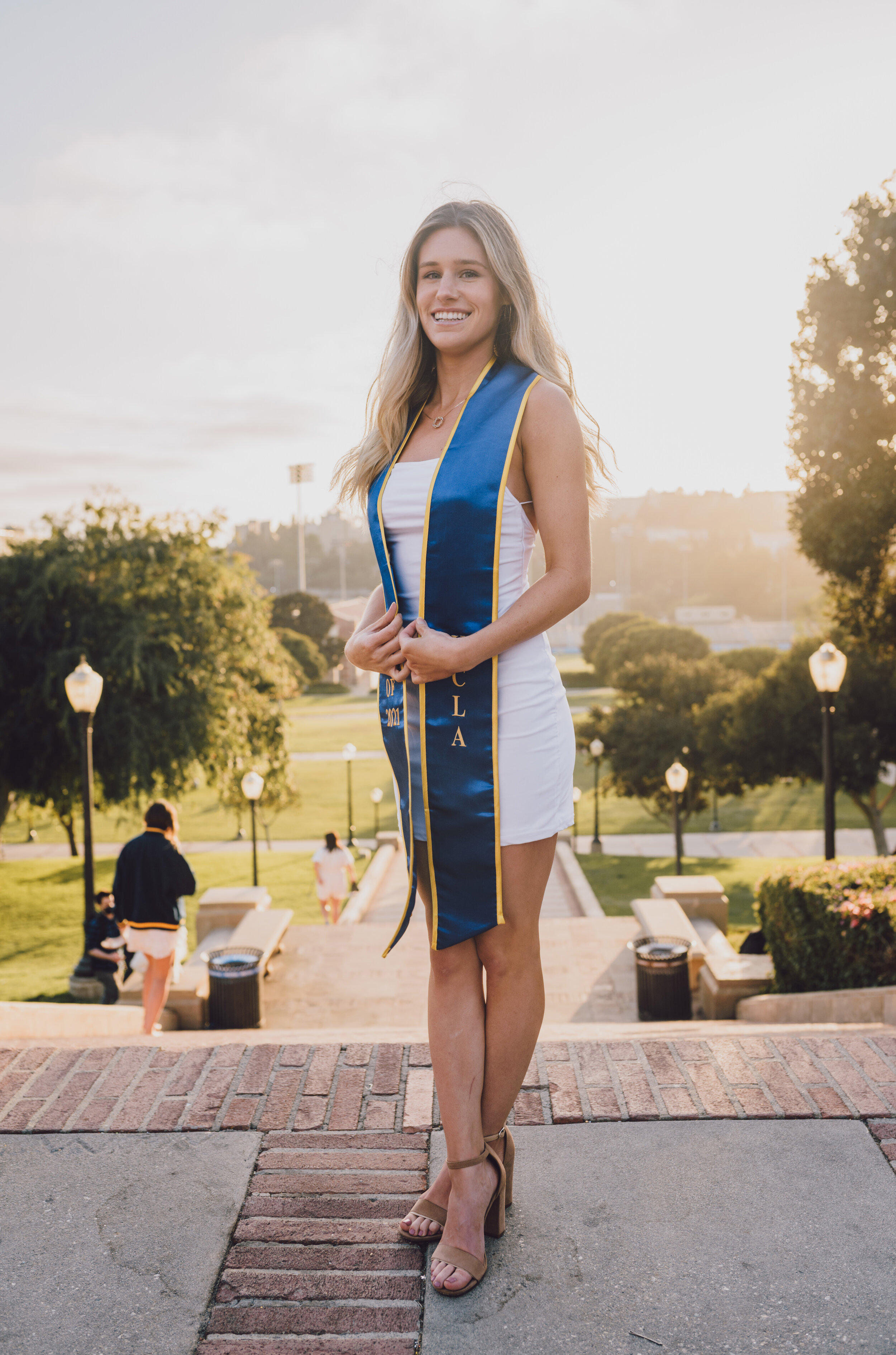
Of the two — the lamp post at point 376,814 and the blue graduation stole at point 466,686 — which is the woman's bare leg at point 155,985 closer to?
the blue graduation stole at point 466,686

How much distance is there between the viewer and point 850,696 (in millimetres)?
19703

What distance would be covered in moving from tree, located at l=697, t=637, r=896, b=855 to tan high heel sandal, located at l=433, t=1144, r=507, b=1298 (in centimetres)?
1842

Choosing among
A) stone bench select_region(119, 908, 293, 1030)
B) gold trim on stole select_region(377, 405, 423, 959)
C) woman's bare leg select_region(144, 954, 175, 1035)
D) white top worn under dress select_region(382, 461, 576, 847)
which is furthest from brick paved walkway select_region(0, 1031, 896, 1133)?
stone bench select_region(119, 908, 293, 1030)

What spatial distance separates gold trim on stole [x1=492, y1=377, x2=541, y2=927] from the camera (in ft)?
5.64

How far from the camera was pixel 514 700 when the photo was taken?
1.76 metres

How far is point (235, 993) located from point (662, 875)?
14245 millimetres

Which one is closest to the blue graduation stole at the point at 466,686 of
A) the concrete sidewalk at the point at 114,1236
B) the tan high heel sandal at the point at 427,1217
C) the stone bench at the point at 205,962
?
the tan high heel sandal at the point at 427,1217

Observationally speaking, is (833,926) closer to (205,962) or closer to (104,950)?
(205,962)

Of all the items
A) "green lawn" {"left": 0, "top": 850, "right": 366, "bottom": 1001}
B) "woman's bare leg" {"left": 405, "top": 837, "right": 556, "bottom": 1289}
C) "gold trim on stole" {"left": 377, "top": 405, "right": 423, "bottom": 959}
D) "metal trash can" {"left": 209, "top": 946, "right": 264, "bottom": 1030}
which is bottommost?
"green lawn" {"left": 0, "top": 850, "right": 366, "bottom": 1001}

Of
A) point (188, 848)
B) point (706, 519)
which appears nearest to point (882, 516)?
point (188, 848)

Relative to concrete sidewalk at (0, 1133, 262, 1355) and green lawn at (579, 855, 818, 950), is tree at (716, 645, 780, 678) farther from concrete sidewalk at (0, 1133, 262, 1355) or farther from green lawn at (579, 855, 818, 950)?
concrete sidewalk at (0, 1133, 262, 1355)

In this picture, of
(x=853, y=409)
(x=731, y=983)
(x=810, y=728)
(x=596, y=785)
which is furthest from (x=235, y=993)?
(x=596, y=785)

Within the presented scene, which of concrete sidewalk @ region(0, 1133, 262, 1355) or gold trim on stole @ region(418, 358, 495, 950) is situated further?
gold trim on stole @ region(418, 358, 495, 950)

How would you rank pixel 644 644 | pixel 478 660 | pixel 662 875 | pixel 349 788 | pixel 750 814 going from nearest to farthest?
1. pixel 478 660
2. pixel 662 875
3. pixel 349 788
4. pixel 750 814
5. pixel 644 644
